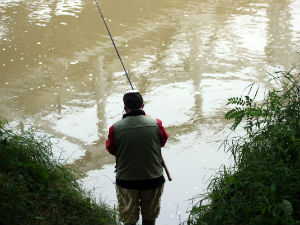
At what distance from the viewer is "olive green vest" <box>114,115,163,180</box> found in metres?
3.49

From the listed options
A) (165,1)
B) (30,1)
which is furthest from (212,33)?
(30,1)

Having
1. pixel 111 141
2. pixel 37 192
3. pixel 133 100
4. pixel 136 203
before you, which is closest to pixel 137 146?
pixel 111 141

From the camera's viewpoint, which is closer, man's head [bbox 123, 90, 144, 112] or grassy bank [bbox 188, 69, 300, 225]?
grassy bank [bbox 188, 69, 300, 225]

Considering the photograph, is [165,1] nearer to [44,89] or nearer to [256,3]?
[256,3]

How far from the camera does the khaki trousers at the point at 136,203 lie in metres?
3.66

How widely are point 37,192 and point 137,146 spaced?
1.07 meters

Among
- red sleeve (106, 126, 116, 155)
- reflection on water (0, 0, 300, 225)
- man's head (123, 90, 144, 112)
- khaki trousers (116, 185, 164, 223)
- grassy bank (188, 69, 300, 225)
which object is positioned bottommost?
reflection on water (0, 0, 300, 225)

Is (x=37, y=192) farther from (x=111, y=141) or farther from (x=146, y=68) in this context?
(x=146, y=68)

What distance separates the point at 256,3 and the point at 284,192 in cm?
1218

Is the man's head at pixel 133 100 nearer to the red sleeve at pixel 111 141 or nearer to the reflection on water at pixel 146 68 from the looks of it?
the red sleeve at pixel 111 141

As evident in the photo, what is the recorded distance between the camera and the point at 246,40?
34.6ft

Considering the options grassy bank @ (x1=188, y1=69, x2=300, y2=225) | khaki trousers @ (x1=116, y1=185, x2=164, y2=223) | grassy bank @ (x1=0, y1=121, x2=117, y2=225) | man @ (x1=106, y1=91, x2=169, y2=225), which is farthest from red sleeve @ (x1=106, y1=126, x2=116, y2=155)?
grassy bank @ (x1=188, y1=69, x2=300, y2=225)

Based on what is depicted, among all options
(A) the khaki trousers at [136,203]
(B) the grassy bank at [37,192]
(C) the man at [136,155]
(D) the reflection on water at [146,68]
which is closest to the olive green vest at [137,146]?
(C) the man at [136,155]

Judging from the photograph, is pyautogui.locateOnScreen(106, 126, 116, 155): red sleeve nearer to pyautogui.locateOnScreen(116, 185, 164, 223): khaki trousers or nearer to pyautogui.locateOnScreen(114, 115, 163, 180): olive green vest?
pyautogui.locateOnScreen(114, 115, 163, 180): olive green vest
